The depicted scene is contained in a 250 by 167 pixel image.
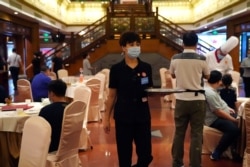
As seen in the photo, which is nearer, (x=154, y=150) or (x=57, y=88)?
(x=57, y=88)

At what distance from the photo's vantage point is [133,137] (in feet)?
9.12

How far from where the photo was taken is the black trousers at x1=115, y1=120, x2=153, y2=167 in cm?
270

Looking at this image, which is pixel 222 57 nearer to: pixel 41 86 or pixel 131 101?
Result: pixel 41 86

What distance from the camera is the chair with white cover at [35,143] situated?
6.75ft

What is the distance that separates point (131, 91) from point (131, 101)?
80 millimetres

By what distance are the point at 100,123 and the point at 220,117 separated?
2829 millimetres

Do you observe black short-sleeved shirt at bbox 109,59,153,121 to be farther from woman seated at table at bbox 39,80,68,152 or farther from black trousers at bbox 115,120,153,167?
woman seated at table at bbox 39,80,68,152

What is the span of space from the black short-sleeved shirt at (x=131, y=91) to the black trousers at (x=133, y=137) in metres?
0.06

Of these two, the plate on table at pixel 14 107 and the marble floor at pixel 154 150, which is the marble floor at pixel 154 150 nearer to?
the marble floor at pixel 154 150

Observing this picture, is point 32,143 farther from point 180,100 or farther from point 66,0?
point 66,0

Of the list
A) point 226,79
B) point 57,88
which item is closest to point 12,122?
point 57,88

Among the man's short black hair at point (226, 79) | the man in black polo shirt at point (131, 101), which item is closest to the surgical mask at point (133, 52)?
the man in black polo shirt at point (131, 101)

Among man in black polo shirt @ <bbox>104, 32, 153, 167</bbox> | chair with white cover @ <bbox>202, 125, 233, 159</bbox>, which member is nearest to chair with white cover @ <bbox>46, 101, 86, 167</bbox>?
man in black polo shirt @ <bbox>104, 32, 153, 167</bbox>

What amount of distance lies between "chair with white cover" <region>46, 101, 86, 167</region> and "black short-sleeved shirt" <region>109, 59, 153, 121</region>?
1.86 feet
